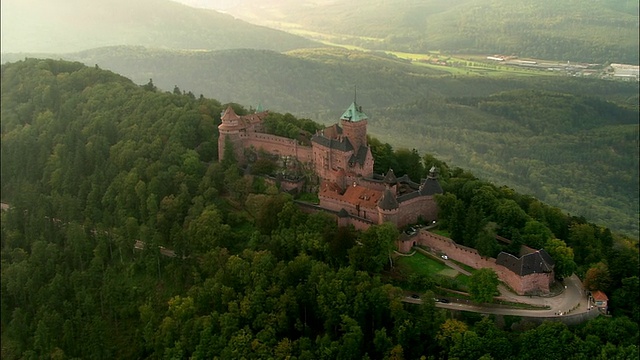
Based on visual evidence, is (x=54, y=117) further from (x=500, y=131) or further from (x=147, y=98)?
(x=500, y=131)

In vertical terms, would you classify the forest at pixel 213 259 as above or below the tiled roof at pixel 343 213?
below

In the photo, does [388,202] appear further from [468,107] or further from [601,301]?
[468,107]

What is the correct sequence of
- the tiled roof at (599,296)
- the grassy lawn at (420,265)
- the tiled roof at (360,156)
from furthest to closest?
the tiled roof at (360,156) < the grassy lawn at (420,265) < the tiled roof at (599,296)

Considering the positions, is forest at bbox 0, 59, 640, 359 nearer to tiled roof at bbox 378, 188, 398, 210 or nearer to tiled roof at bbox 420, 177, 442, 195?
tiled roof at bbox 420, 177, 442, 195

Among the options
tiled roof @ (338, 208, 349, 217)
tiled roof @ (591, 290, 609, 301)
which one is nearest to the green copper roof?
tiled roof @ (338, 208, 349, 217)

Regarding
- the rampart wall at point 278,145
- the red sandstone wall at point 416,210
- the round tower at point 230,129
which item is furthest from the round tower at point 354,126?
the round tower at point 230,129

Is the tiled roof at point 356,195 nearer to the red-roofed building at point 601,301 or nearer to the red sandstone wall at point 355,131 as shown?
the red sandstone wall at point 355,131

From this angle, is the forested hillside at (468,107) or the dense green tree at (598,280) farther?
the forested hillside at (468,107)

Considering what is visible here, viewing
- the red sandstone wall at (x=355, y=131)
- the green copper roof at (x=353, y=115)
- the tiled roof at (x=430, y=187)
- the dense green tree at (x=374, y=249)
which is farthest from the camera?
the red sandstone wall at (x=355, y=131)
